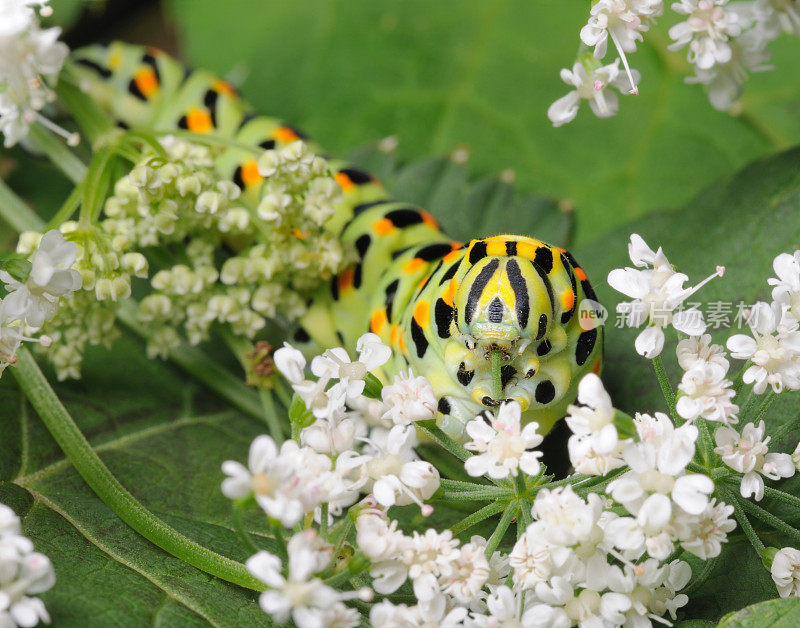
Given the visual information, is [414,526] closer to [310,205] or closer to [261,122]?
[310,205]

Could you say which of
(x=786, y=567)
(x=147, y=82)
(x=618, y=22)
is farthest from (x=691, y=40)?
(x=147, y=82)

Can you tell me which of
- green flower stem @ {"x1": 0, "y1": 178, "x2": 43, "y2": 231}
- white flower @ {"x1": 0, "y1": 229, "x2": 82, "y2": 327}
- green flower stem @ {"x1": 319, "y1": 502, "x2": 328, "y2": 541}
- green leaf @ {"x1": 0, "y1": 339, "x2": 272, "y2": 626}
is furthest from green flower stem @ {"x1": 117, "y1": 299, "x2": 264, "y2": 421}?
green flower stem @ {"x1": 319, "y1": 502, "x2": 328, "y2": 541}

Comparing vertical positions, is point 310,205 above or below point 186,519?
above

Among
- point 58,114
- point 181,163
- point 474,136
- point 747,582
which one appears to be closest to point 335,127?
point 474,136

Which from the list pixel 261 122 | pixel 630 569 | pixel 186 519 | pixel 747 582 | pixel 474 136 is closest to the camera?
pixel 630 569

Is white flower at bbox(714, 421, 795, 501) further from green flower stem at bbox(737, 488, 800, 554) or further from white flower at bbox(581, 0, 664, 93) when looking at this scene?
white flower at bbox(581, 0, 664, 93)

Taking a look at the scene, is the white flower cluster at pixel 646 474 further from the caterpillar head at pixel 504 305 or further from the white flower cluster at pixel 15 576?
the white flower cluster at pixel 15 576
